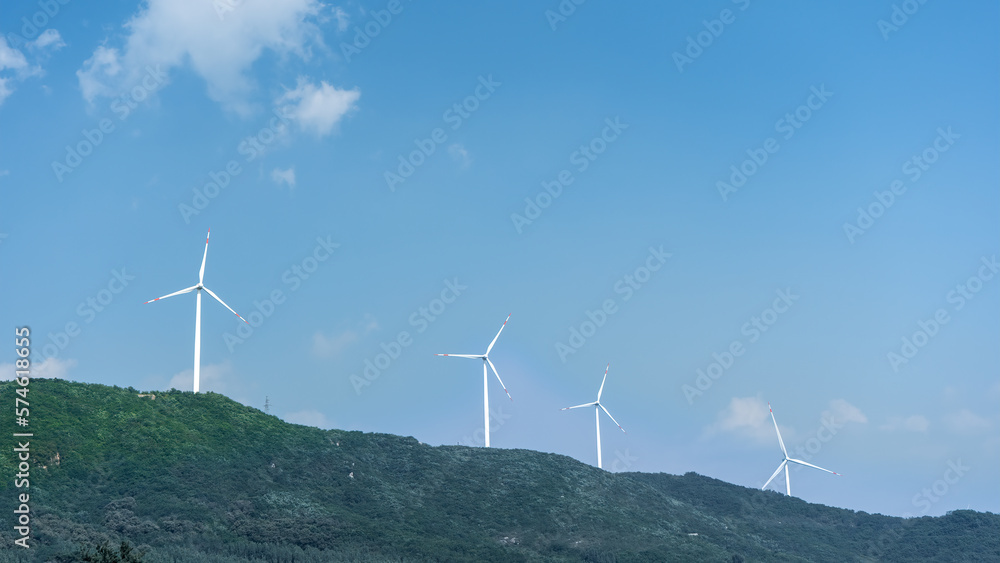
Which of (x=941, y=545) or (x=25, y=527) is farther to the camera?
(x=941, y=545)

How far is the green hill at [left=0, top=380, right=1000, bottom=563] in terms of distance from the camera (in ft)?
221

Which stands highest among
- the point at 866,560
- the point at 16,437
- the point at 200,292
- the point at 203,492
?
the point at 200,292

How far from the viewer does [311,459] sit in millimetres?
90062

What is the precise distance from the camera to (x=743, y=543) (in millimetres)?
94250

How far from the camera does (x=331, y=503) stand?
265 ft

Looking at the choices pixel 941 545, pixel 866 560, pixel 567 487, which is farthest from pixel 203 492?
pixel 941 545

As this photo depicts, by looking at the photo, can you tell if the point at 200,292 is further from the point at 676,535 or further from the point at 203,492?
the point at 676,535

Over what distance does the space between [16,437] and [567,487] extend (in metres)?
56.3

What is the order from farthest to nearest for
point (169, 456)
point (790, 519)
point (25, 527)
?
point (790, 519) → point (169, 456) → point (25, 527)

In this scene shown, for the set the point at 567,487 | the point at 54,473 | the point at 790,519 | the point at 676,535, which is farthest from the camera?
the point at 790,519

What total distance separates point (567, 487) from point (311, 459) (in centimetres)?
2923

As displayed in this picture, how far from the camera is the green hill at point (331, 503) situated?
6744 centimetres

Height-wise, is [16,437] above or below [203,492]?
above

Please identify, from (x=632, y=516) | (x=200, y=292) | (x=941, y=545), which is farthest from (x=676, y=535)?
(x=200, y=292)
